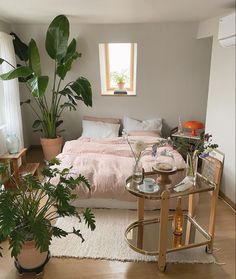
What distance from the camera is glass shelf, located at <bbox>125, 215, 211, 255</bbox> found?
5.59 feet

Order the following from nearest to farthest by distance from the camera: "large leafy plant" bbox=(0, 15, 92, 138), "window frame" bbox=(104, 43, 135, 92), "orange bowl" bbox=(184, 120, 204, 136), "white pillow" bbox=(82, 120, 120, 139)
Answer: "large leafy plant" bbox=(0, 15, 92, 138) → "orange bowl" bbox=(184, 120, 204, 136) → "white pillow" bbox=(82, 120, 120, 139) → "window frame" bbox=(104, 43, 135, 92)

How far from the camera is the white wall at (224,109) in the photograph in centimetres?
212

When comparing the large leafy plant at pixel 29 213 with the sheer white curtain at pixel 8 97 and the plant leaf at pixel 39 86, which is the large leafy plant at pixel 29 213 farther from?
the sheer white curtain at pixel 8 97

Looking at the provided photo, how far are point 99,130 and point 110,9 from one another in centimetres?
158

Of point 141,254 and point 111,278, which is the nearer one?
point 111,278

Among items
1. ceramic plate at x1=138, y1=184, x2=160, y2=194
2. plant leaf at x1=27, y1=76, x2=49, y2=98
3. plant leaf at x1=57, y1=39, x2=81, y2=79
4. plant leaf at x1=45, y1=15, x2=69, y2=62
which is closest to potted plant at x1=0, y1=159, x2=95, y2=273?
ceramic plate at x1=138, y1=184, x2=160, y2=194

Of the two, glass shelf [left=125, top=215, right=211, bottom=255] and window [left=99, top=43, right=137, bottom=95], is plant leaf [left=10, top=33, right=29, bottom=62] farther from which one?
glass shelf [left=125, top=215, right=211, bottom=255]

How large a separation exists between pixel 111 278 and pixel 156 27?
9.93 ft

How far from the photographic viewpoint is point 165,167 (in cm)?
175

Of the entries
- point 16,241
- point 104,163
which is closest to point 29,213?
point 16,241

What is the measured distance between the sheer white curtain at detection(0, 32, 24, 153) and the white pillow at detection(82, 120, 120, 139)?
914mm

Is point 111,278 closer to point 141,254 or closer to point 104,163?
point 141,254

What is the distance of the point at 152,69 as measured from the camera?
11.7 feet

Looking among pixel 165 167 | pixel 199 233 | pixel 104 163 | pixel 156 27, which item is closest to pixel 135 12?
pixel 156 27
